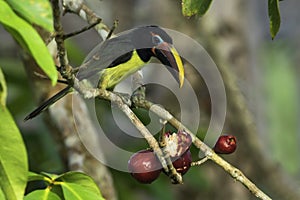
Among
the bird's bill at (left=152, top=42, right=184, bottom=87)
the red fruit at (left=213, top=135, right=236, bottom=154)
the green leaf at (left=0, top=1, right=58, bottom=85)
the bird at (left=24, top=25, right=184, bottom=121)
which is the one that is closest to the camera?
the green leaf at (left=0, top=1, right=58, bottom=85)

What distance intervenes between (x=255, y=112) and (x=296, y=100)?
187cm

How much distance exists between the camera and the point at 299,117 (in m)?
6.21

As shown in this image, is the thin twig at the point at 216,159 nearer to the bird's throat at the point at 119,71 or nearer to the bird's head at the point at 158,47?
the bird's head at the point at 158,47

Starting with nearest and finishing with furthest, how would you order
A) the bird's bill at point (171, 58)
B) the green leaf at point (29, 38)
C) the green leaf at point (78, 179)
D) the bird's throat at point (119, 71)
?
1. the green leaf at point (29, 38)
2. the green leaf at point (78, 179)
3. the bird's bill at point (171, 58)
4. the bird's throat at point (119, 71)

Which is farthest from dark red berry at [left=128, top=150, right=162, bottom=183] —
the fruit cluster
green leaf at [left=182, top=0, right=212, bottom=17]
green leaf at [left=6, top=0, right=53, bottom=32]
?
green leaf at [left=6, top=0, right=53, bottom=32]

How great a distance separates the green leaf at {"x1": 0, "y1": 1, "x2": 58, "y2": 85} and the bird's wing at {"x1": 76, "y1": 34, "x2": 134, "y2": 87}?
883 mm

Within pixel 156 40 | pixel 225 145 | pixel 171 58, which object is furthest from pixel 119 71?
pixel 225 145

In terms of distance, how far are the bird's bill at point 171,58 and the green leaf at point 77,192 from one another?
373mm

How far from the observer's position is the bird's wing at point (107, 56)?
2027mm

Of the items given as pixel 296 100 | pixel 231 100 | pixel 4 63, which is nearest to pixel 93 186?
pixel 4 63

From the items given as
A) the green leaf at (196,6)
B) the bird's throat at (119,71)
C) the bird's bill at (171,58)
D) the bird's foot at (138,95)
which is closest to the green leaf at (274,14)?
the green leaf at (196,6)

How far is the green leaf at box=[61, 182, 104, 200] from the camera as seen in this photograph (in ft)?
4.54

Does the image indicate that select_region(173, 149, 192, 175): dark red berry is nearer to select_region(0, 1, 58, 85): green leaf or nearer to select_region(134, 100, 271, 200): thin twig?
select_region(134, 100, 271, 200): thin twig

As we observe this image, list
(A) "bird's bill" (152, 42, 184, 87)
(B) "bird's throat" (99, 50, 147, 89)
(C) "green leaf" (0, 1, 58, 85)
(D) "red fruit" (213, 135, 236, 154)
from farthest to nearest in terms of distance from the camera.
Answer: (B) "bird's throat" (99, 50, 147, 89) → (A) "bird's bill" (152, 42, 184, 87) → (D) "red fruit" (213, 135, 236, 154) → (C) "green leaf" (0, 1, 58, 85)
